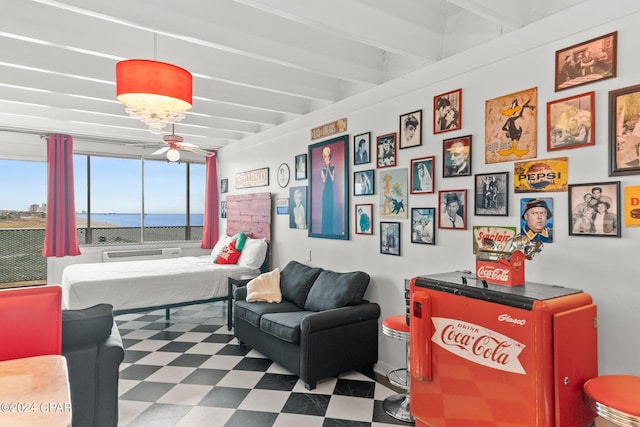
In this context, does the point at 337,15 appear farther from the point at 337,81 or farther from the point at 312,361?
the point at 312,361

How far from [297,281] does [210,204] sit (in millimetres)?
3670

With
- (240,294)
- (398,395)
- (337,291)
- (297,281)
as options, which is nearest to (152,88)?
(337,291)

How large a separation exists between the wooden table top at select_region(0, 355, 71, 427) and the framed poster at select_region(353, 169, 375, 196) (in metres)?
2.72

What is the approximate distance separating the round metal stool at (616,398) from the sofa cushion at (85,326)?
98.8 inches

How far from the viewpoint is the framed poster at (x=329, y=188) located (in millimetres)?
3951

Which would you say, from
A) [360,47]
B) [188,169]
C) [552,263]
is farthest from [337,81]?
[188,169]

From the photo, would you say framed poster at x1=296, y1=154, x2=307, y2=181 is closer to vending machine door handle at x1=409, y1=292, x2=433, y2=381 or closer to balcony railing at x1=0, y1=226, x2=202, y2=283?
vending machine door handle at x1=409, y1=292, x2=433, y2=381

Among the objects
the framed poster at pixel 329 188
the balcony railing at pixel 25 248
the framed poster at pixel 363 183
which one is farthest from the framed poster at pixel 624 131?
the balcony railing at pixel 25 248

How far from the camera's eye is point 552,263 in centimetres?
228

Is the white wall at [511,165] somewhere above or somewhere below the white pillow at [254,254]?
above

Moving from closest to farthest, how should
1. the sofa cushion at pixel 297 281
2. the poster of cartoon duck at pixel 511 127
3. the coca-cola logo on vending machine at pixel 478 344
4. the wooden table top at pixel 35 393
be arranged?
the wooden table top at pixel 35 393 < the coca-cola logo on vending machine at pixel 478 344 < the poster of cartoon duck at pixel 511 127 < the sofa cushion at pixel 297 281

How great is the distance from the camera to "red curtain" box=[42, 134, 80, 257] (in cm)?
574

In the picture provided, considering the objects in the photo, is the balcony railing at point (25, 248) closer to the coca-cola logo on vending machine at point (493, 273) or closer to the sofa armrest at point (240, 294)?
the sofa armrest at point (240, 294)

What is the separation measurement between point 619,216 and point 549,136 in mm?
599
